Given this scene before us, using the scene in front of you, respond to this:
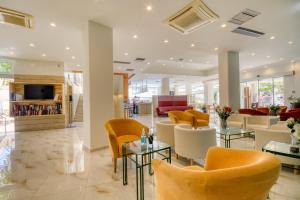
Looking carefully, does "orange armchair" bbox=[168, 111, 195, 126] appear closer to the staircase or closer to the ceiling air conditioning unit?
the ceiling air conditioning unit

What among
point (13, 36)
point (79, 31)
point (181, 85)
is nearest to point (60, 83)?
point (13, 36)

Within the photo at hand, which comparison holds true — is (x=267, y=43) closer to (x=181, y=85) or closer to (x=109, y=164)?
(x=109, y=164)

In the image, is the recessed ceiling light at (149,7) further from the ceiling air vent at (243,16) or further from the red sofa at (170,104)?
the red sofa at (170,104)

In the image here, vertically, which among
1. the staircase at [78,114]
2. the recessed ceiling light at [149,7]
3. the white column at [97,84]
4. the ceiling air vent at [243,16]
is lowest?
the staircase at [78,114]

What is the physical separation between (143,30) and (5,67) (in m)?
6.77

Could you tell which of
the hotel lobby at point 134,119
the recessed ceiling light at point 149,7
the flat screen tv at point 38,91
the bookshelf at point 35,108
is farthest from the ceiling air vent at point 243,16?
the flat screen tv at point 38,91

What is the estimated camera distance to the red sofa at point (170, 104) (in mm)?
12008

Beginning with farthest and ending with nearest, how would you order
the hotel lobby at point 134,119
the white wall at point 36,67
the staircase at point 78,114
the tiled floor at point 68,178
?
1. the staircase at point 78,114
2. the white wall at point 36,67
3. the tiled floor at point 68,178
4. the hotel lobby at point 134,119

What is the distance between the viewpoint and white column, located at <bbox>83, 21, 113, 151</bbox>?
14.5ft

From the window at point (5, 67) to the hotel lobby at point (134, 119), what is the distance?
4 cm

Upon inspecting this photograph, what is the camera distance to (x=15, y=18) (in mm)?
4172

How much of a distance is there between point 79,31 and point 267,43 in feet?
22.5

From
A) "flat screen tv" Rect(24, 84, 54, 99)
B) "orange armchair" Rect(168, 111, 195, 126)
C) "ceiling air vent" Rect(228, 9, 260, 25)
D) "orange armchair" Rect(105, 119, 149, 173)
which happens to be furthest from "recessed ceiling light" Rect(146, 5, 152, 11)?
"flat screen tv" Rect(24, 84, 54, 99)

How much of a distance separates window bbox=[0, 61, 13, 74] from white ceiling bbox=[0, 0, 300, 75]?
0.64 metres
